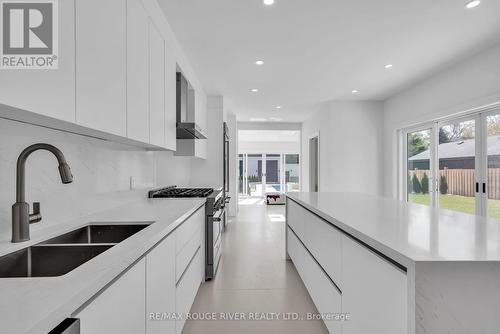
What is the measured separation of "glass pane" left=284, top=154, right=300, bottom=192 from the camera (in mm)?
11453

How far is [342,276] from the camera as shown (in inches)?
58.1

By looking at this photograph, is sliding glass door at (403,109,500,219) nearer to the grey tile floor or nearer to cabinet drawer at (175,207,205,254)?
the grey tile floor

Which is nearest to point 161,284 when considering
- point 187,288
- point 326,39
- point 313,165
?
point 187,288

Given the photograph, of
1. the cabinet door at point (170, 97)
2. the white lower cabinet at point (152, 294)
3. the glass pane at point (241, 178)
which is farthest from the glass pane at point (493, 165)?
the glass pane at point (241, 178)

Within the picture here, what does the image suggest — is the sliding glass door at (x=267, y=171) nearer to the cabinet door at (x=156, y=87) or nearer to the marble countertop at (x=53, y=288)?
the cabinet door at (x=156, y=87)

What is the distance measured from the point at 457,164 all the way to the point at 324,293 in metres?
3.70

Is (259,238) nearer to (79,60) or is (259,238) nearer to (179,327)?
(179,327)

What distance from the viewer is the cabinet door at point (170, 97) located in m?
2.47

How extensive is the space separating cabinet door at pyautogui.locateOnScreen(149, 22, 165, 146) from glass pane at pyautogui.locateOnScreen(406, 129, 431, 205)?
4.70 metres

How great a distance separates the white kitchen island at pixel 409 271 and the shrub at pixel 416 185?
377 centimetres

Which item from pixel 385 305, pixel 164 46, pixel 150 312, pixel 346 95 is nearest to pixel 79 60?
pixel 150 312

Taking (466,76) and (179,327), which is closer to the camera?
(179,327)

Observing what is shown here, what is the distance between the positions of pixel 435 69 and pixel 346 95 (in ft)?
5.50

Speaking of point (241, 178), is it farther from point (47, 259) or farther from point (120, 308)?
point (120, 308)
